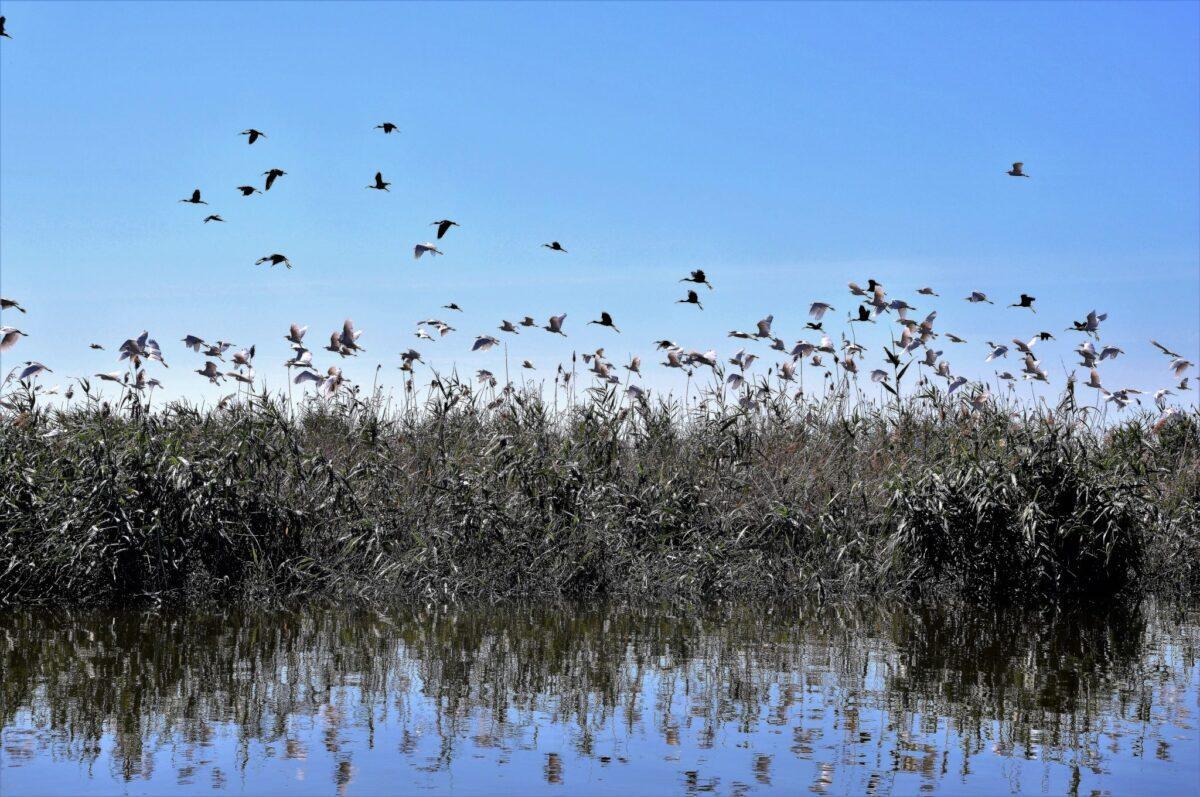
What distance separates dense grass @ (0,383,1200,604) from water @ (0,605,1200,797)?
902 mm

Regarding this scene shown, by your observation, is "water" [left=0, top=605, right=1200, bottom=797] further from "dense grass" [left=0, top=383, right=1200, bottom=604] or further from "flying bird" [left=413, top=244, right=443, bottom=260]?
"flying bird" [left=413, top=244, right=443, bottom=260]

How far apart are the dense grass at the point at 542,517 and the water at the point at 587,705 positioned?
0.90 m

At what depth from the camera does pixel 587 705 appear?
6797 millimetres

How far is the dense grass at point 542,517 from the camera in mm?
10531

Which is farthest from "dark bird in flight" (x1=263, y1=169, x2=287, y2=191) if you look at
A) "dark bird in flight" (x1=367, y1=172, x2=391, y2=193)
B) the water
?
the water

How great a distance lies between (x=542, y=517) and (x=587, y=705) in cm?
504

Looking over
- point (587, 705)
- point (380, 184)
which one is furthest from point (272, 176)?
point (587, 705)

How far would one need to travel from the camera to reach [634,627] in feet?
32.0

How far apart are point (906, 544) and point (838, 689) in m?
4.55

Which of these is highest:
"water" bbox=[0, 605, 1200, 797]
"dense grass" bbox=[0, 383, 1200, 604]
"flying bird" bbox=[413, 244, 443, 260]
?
"flying bird" bbox=[413, 244, 443, 260]

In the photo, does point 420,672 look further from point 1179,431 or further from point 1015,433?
point 1179,431

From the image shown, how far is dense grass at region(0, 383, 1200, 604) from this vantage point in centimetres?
1053

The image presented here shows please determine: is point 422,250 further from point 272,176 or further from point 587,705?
point 587,705

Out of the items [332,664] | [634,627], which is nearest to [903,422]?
[634,627]
